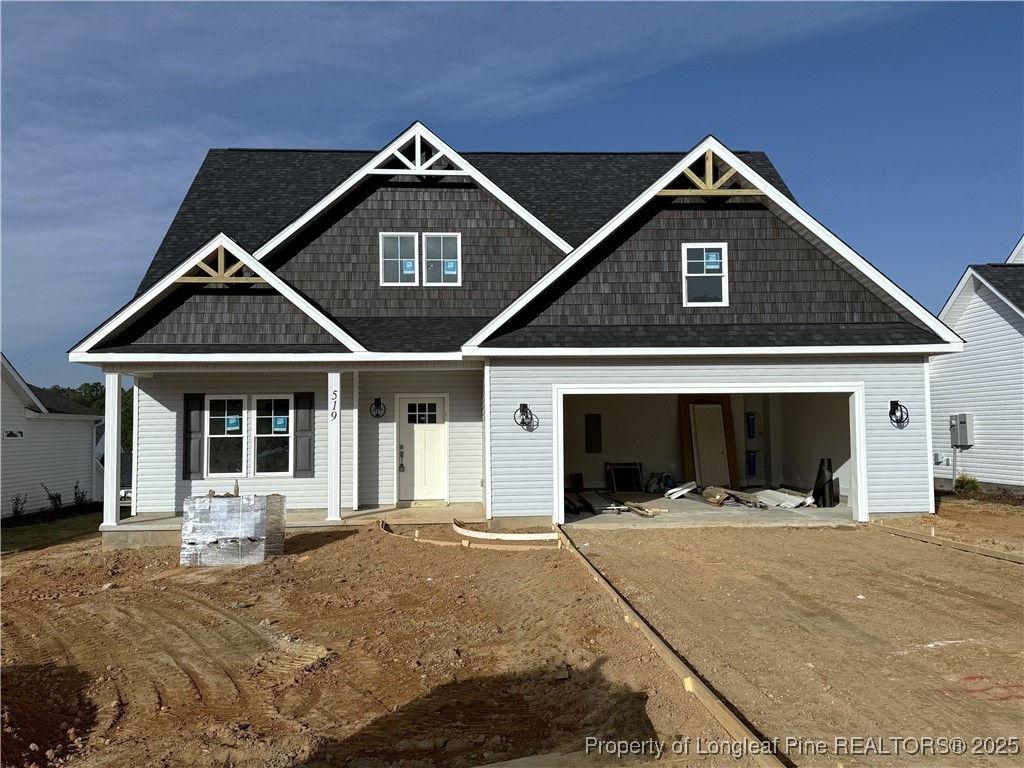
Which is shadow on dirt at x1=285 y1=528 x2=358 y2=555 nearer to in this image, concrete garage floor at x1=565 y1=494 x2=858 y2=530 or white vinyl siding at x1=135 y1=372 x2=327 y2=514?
white vinyl siding at x1=135 y1=372 x2=327 y2=514

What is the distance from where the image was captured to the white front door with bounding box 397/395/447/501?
1578cm

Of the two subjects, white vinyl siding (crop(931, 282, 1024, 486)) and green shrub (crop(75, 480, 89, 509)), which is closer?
white vinyl siding (crop(931, 282, 1024, 486))

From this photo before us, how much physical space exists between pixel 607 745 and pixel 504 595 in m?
4.54

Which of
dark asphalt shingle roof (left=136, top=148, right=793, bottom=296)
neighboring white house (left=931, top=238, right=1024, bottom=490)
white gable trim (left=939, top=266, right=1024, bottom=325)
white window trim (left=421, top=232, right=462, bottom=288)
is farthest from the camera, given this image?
white gable trim (left=939, top=266, right=1024, bottom=325)

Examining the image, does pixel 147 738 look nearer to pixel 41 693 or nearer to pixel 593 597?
pixel 41 693

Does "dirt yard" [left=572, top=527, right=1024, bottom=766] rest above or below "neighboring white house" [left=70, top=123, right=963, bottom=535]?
below

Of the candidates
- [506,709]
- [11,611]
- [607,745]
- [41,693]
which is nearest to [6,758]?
[41,693]

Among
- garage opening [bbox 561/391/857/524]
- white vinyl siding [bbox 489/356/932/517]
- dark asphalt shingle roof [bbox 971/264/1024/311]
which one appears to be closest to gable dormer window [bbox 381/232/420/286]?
white vinyl siding [bbox 489/356/932/517]

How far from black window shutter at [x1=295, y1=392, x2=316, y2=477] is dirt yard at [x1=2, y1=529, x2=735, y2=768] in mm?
4267

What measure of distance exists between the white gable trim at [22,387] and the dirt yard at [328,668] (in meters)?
10.9

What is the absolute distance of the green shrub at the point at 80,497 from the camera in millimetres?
22759

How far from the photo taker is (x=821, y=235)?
13602 mm

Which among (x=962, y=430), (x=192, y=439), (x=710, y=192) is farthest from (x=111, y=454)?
(x=962, y=430)

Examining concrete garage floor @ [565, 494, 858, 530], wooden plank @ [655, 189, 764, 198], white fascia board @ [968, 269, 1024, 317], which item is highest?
wooden plank @ [655, 189, 764, 198]
